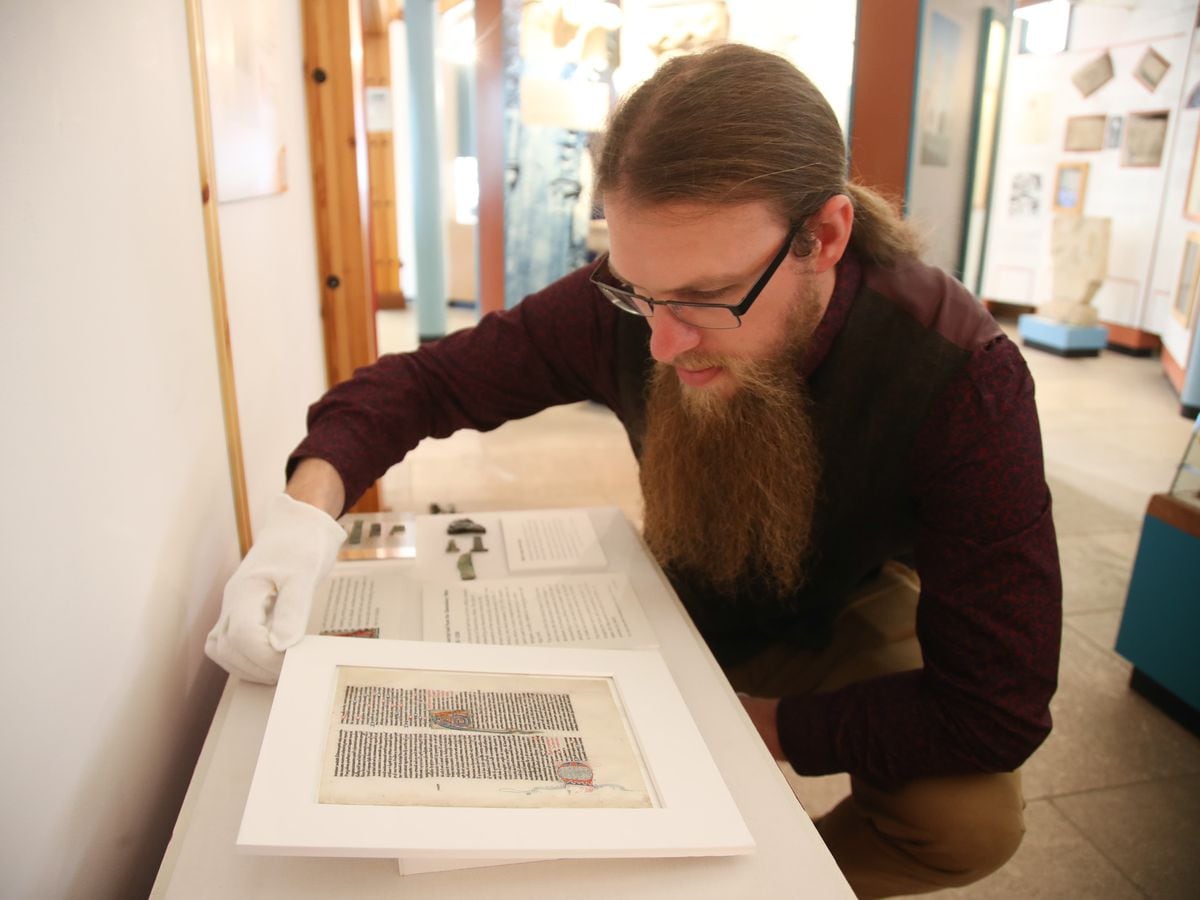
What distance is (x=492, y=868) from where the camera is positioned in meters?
0.73

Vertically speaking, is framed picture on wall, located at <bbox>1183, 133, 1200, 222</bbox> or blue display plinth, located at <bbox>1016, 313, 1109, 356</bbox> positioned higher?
framed picture on wall, located at <bbox>1183, 133, 1200, 222</bbox>

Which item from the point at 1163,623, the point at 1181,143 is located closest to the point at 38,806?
the point at 1163,623

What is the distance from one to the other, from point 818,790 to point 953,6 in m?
2.16

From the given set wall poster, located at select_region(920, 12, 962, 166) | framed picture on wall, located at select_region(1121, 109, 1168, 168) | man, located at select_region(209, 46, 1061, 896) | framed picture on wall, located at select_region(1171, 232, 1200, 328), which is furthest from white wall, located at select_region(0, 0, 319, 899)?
framed picture on wall, located at select_region(1121, 109, 1168, 168)

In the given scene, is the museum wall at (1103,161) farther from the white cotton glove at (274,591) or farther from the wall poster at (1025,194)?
the white cotton glove at (274,591)

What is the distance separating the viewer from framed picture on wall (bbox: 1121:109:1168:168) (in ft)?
19.0

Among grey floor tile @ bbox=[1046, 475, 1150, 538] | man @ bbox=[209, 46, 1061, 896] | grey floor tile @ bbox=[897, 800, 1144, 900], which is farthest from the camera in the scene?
grey floor tile @ bbox=[1046, 475, 1150, 538]

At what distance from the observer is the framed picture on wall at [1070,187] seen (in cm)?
643

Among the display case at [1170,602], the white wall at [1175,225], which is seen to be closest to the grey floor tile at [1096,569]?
the display case at [1170,602]

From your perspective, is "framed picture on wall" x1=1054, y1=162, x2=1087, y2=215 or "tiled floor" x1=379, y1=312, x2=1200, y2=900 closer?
"tiled floor" x1=379, y1=312, x2=1200, y2=900

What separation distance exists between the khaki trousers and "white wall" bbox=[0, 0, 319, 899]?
2.80ft

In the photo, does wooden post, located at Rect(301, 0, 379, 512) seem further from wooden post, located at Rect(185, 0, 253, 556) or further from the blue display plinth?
the blue display plinth

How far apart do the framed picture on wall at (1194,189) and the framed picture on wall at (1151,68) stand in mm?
623

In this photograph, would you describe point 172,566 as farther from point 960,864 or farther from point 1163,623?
point 1163,623
